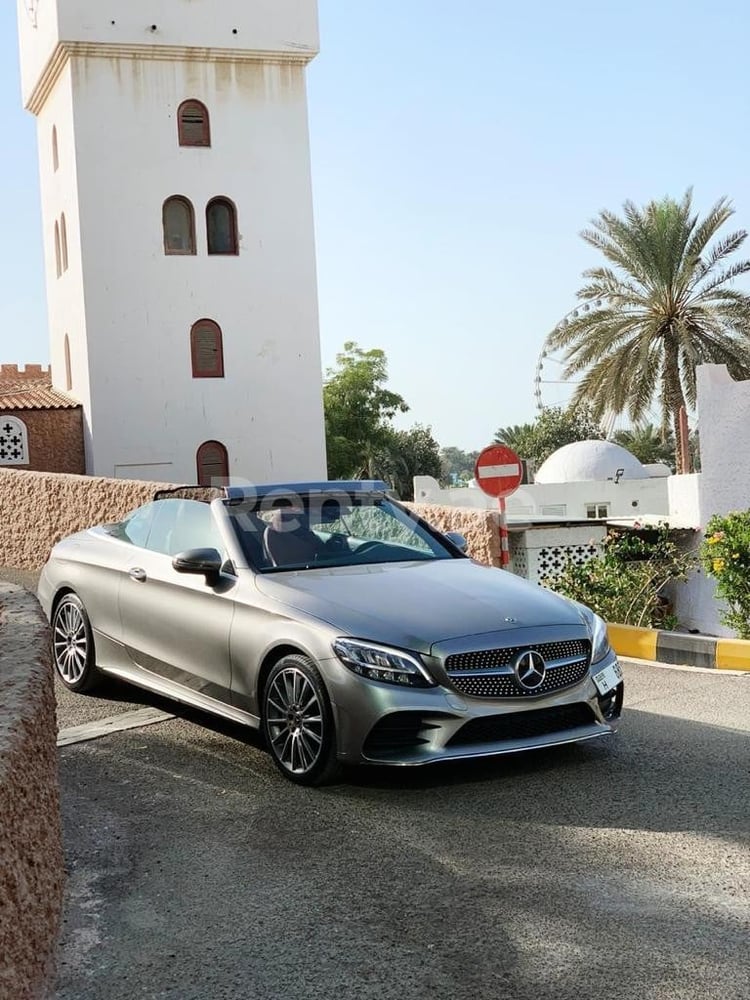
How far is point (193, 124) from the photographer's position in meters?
37.7

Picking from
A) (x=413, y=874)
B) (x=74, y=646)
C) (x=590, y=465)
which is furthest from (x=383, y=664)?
(x=590, y=465)

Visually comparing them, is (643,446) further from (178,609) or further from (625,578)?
(178,609)

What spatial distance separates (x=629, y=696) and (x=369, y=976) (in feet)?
15.5

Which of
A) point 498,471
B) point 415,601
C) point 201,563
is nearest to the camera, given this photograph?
point 415,601

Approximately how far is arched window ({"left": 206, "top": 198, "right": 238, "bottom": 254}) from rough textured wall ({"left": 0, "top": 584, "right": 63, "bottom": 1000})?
1330 inches

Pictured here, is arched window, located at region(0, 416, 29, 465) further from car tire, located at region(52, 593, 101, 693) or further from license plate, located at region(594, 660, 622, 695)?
license plate, located at region(594, 660, 622, 695)

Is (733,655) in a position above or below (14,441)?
below

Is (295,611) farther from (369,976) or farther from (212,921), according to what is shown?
(369,976)

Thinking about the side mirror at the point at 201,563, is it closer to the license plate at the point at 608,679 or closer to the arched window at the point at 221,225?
the license plate at the point at 608,679

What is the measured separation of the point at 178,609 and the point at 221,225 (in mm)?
32254

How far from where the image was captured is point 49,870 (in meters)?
4.45

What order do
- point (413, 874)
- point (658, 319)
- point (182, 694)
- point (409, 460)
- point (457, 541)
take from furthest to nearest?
point (409, 460) → point (658, 319) → point (457, 541) → point (182, 694) → point (413, 874)

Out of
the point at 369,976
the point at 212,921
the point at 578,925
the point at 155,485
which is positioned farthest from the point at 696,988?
the point at 155,485

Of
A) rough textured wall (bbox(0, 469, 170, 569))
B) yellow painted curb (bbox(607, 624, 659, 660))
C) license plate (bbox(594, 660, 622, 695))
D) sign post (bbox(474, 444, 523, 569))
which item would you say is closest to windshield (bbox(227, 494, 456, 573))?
license plate (bbox(594, 660, 622, 695))
